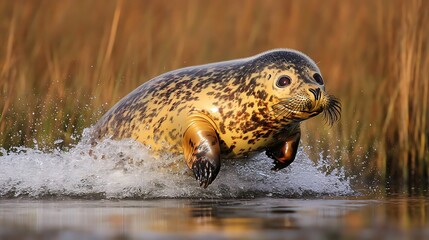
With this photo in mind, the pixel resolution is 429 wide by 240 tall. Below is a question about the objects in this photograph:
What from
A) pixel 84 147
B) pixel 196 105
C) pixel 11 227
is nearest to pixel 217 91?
pixel 196 105

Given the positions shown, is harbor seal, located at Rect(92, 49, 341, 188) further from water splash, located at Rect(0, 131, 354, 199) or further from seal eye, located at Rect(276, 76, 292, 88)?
water splash, located at Rect(0, 131, 354, 199)

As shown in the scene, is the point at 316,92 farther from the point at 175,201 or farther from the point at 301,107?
the point at 175,201

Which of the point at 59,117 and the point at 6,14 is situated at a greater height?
the point at 6,14

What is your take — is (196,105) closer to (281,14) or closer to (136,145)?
(136,145)

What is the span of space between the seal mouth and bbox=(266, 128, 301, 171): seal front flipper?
50cm

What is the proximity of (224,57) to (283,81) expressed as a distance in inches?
167

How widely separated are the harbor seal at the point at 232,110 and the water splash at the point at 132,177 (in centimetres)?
18

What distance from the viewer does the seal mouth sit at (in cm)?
951

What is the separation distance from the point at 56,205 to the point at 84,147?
2271mm

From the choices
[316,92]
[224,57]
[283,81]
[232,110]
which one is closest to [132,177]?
[232,110]

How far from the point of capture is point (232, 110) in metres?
9.98

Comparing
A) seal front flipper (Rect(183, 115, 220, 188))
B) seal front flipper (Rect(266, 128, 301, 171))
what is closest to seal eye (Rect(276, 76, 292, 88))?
seal front flipper (Rect(266, 128, 301, 171))

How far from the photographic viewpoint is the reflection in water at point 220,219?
6195 mm

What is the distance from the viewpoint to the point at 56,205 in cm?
873
